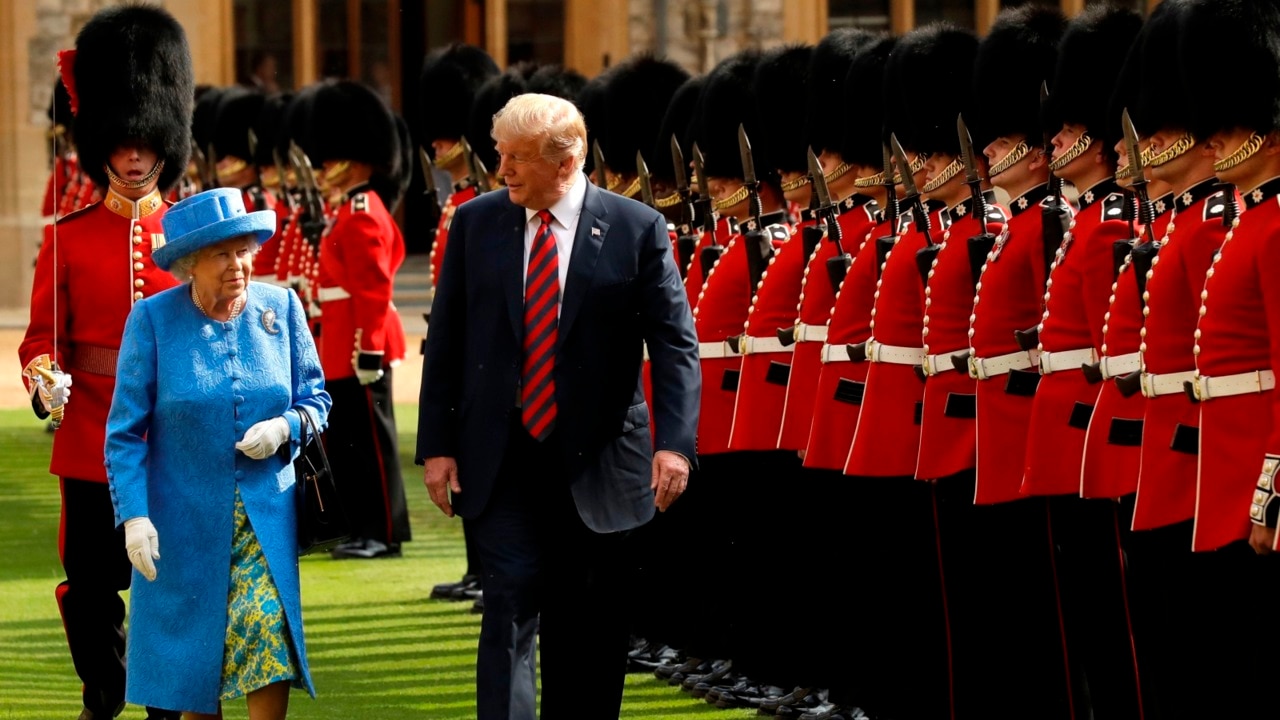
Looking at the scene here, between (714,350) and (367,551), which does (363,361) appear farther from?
(714,350)

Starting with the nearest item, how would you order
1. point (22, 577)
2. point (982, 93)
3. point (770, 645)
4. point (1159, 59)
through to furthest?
point (1159, 59)
point (982, 93)
point (770, 645)
point (22, 577)

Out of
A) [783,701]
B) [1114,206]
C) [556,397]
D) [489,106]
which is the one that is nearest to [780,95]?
[783,701]

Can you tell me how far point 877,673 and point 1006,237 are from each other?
1.14 m

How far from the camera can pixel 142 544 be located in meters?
4.97

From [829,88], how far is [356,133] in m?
3.73

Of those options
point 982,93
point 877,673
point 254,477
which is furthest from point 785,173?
point 254,477

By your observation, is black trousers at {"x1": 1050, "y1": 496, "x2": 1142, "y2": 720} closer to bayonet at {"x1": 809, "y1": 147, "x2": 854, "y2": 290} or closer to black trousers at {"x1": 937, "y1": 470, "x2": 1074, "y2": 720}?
black trousers at {"x1": 937, "y1": 470, "x2": 1074, "y2": 720}

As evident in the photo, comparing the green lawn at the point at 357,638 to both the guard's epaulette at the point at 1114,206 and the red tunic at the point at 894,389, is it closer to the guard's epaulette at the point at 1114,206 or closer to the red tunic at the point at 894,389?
the red tunic at the point at 894,389

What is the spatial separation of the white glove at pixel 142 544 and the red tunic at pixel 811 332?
1.81 m

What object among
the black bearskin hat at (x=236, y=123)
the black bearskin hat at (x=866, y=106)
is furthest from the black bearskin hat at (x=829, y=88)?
the black bearskin hat at (x=236, y=123)

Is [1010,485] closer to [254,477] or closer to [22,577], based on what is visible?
[254,477]

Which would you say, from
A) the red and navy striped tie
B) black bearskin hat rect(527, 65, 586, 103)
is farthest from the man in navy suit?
black bearskin hat rect(527, 65, 586, 103)

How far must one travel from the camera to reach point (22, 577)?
8602mm

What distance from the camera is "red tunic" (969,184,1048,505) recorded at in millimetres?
5359
